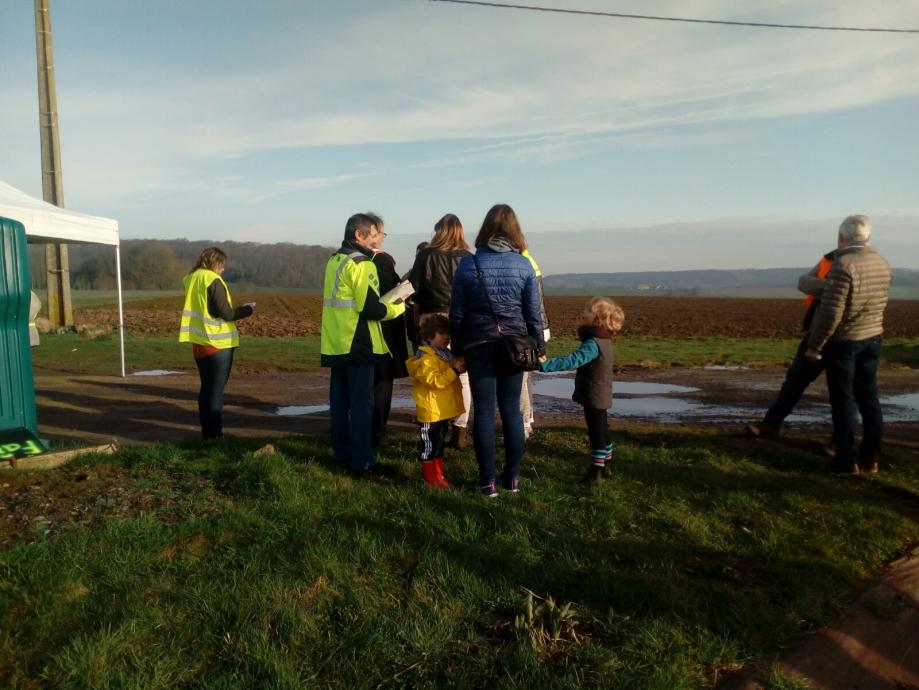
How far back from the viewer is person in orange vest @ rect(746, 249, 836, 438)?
642 centimetres

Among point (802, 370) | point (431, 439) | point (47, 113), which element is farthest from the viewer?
point (47, 113)

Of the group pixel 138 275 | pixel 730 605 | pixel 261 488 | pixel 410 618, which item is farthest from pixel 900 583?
pixel 138 275

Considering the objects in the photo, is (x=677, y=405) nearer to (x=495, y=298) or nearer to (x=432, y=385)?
(x=432, y=385)

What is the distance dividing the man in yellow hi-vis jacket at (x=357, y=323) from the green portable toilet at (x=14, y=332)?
8.37ft

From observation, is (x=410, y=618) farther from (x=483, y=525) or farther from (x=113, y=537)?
(x=113, y=537)

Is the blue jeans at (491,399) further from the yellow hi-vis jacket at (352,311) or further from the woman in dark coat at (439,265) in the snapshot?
the woman in dark coat at (439,265)

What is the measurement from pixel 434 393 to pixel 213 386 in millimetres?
2364

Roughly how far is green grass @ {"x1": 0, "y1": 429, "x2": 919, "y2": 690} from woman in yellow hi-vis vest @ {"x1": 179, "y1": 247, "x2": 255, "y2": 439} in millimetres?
954

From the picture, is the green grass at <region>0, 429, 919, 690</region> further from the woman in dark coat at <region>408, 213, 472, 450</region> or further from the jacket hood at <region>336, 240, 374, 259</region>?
the jacket hood at <region>336, 240, 374, 259</region>

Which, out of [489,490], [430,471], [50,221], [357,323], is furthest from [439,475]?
[50,221]

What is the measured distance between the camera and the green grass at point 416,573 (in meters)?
3.06

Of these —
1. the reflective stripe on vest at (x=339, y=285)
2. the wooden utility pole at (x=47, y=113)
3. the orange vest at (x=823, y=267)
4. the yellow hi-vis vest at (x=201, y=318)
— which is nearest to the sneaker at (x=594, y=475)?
the reflective stripe on vest at (x=339, y=285)

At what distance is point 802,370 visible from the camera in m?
6.63

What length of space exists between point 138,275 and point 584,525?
7030 cm
